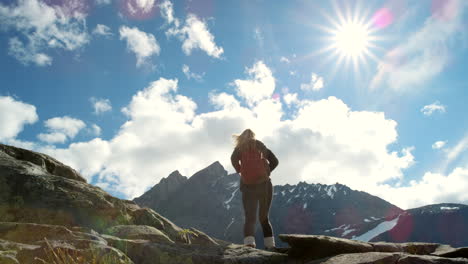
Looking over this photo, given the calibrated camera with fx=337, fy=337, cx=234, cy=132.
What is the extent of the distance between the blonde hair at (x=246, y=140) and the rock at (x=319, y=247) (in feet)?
11.2

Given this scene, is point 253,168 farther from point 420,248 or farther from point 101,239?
point 101,239

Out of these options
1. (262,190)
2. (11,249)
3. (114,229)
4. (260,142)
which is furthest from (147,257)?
(260,142)

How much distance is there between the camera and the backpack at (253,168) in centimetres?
956

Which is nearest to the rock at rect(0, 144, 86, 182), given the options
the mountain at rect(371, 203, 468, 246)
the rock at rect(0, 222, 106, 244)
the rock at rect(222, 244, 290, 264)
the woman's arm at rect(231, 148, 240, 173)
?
the rock at rect(0, 222, 106, 244)

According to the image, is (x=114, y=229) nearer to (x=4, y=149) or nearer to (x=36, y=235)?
(x=36, y=235)

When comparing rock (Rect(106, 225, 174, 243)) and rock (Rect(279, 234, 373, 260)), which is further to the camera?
rock (Rect(106, 225, 174, 243))

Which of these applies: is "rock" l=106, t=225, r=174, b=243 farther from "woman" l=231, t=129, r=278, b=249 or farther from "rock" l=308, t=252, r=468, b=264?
"rock" l=308, t=252, r=468, b=264

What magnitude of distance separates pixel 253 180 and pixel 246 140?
116 cm

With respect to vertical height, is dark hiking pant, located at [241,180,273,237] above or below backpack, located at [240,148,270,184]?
below

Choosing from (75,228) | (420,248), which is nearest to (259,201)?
(420,248)

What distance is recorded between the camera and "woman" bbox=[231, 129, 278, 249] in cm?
936

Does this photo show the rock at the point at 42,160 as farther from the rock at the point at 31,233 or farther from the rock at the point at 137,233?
the rock at the point at 31,233

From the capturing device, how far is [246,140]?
9750mm

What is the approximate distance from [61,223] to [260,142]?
5.71 meters
